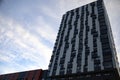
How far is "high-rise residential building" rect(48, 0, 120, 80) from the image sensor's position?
50.9 m

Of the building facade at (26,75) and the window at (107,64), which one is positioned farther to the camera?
the building facade at (26,75)

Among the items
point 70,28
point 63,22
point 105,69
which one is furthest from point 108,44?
point 63,22

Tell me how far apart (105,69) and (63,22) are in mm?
43426

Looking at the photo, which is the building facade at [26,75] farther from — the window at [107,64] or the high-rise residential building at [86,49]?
the window at [107,64]

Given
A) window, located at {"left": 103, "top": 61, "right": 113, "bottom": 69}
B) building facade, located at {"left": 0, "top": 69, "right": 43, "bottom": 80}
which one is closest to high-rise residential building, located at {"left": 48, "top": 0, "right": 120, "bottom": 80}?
window, located at {"left": 103, "top": 61, "right": 113, "bottom": 69}

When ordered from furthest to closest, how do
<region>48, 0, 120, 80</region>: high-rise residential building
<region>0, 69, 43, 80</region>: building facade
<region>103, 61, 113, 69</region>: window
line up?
<region>0, 69, 43, 80</region>: building facade < <region>48, 0, 120, 80</region>: high-rise residential building < <region>103, 61, 113, 69</region>: window

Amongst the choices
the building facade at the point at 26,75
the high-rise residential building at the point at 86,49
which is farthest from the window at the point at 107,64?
the building facade at the point at 26,75

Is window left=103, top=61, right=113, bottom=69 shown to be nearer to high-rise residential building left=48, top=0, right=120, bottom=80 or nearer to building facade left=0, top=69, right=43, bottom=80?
high-rise residential building left=48, top=0, right=120, bottom=80

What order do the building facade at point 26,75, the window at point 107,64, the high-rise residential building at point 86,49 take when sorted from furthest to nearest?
the building facade at point 26,75
the high-rise residential building at point 86,49
the window at point 107,64

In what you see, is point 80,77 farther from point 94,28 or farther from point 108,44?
point 94,28

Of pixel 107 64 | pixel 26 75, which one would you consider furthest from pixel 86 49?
pixel 26 75

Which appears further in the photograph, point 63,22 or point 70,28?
point 63,22

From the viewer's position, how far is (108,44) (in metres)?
55.6

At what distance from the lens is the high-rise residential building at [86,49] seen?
50.9 meters
